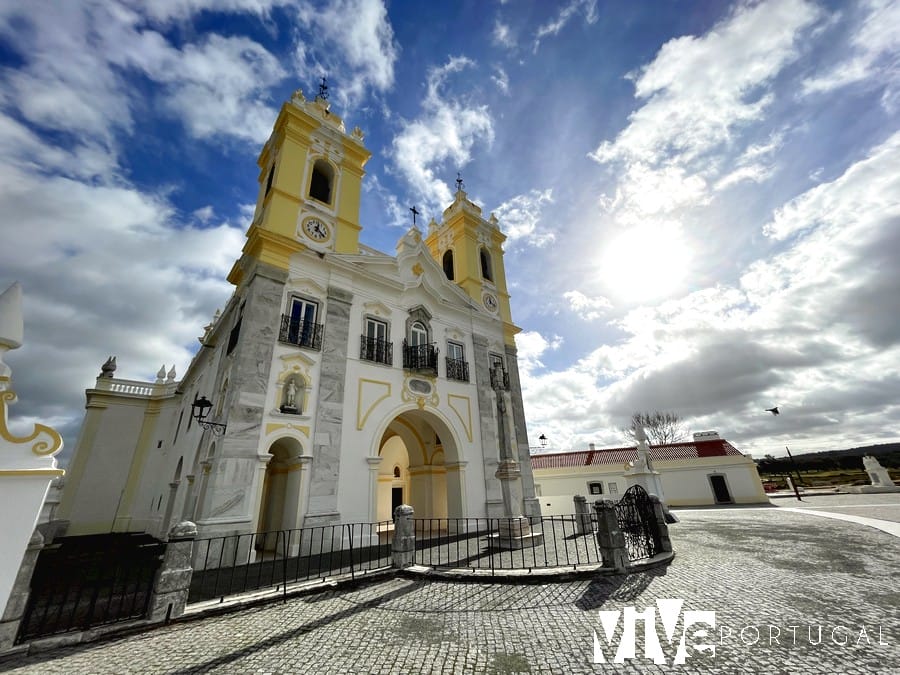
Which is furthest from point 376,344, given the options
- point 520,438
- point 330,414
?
point 520,438

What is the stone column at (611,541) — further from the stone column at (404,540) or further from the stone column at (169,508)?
the stone column at (169,508)

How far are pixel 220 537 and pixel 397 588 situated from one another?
452cm

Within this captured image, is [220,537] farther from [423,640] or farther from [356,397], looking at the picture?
[423,640]

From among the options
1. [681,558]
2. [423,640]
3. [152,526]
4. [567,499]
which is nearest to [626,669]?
[423,640]

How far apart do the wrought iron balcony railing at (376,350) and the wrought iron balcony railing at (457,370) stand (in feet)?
9.55

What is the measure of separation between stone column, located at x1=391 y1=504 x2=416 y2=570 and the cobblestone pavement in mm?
471

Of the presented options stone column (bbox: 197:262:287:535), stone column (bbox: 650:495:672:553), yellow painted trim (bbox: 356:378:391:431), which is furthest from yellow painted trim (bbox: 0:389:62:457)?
stone column (bbox: 650:495:672:553)

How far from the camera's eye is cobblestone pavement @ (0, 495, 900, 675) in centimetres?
381

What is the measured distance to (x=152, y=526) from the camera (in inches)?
698

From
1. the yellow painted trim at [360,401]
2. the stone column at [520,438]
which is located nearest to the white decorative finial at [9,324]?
the yellow painted trim at [360,401]

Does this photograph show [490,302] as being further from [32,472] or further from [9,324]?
[32,472]

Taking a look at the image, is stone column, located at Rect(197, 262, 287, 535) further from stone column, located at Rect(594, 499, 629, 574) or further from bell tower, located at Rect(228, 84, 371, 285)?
stone column, located at Rect(594, 499, 629, 574)

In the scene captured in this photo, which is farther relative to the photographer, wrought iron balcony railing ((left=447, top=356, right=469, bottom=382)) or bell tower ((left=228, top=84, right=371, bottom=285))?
wrought iron balcony railing ((left=447, top=356, right=469, bottom=382))

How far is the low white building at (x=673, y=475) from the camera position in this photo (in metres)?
25.0
